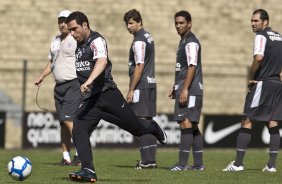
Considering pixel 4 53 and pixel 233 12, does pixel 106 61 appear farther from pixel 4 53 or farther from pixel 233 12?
pixel 233 12

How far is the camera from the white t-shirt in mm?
13773

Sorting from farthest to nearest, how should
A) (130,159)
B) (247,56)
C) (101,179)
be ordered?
(247,56), (130,159), (101,179)

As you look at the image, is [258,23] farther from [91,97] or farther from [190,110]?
[91,97]

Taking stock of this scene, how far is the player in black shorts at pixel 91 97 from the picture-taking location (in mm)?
10430

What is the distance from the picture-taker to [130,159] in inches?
642

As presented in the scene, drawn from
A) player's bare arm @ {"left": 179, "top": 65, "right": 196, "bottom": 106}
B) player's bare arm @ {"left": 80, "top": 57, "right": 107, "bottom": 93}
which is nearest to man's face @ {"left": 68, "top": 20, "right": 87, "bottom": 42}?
player's bare arm @ {"left": 80, "top": 57, "right": 107, "bottom": 93}

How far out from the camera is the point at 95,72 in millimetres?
10234

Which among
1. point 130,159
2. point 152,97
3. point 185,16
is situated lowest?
point 130,159

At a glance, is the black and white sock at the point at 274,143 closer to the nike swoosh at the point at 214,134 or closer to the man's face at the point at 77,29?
the man's face at the point at 77,29

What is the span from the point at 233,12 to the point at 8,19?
6.46 metres

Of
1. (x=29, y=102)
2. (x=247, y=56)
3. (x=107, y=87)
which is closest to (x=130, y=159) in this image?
(x=107, y=87)

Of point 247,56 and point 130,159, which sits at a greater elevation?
point 247,56

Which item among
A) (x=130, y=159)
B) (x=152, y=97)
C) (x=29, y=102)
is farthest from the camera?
(x=29, y=102)

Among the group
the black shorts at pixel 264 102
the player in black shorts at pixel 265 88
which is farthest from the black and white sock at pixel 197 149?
the black shorts at pixel 264 102
